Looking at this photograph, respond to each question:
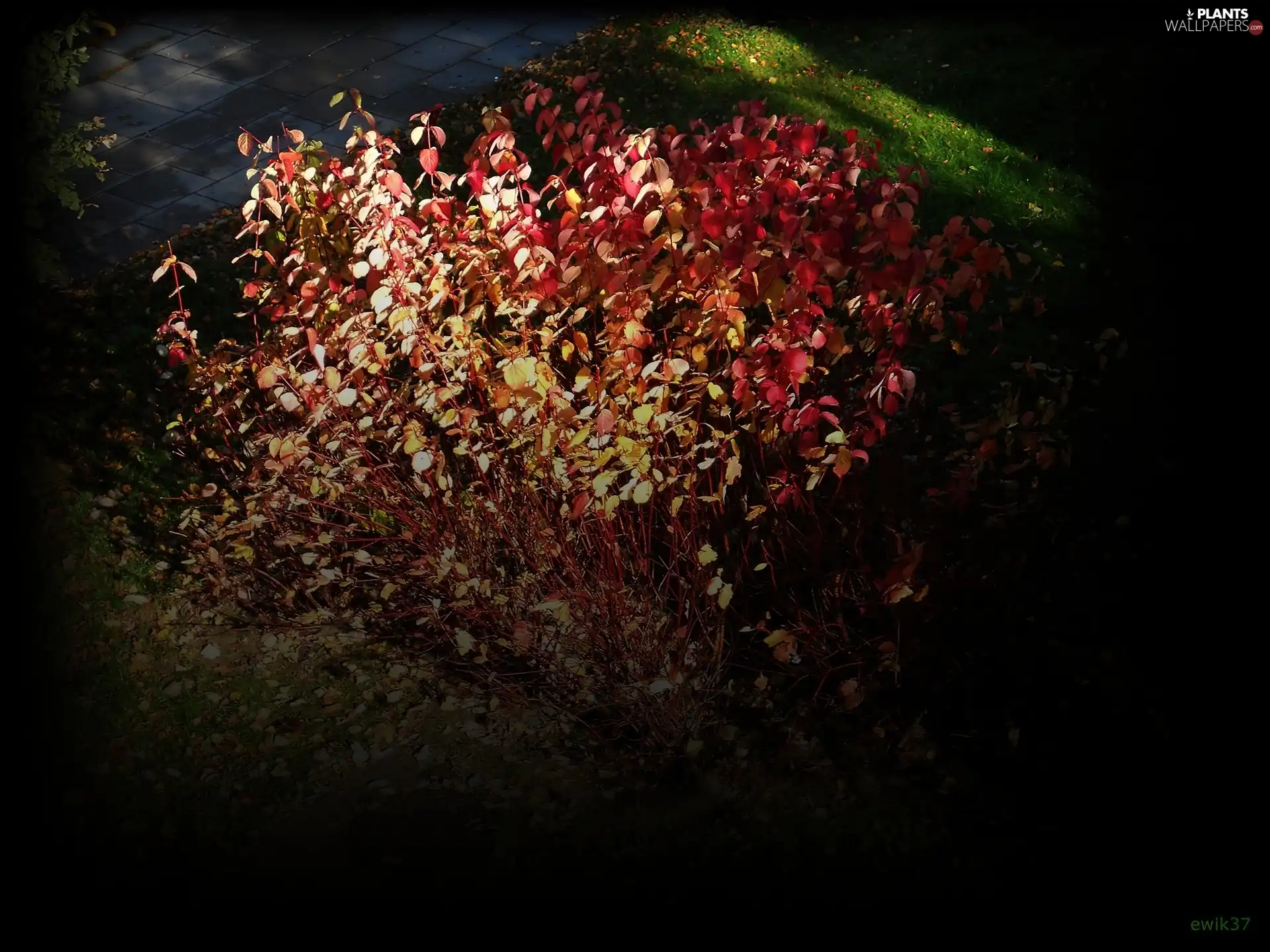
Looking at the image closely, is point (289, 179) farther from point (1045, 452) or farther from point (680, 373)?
point (1045, 452)

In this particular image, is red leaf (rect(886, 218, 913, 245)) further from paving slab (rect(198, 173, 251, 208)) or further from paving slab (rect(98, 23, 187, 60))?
paving slab (rect(98, 23, 187, 60))

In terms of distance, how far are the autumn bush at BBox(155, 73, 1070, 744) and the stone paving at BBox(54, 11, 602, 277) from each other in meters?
2.85

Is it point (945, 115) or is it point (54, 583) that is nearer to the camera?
point (54, 583)

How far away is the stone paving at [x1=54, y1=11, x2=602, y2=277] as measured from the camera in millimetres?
5941

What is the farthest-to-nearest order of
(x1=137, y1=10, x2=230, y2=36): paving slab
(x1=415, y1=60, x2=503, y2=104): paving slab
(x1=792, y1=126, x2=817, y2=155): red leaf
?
(x1=137, y1=10, x2=230, y2=36): paving slab
(x1=415, y1=60, x2=503, y2=104): paving slab
(x1=792, y1=126, x2=817, y2=155): red leaf

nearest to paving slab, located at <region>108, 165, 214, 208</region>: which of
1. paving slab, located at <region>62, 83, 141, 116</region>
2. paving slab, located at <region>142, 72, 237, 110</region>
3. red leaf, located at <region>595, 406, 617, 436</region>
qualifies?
paving slab, located at <region>142, 72, 237, 110</region>

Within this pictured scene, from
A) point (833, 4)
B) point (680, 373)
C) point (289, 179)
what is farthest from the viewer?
point (833, 4)

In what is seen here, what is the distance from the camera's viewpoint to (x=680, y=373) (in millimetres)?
2467

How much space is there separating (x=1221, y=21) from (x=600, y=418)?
4.99 m

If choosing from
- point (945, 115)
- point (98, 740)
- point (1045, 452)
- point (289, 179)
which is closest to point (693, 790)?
point (1045, 452)

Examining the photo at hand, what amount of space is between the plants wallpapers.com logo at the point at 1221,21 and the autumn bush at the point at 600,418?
10.3ft

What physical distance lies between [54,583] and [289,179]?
166 centimetres

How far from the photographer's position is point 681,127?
638 cm

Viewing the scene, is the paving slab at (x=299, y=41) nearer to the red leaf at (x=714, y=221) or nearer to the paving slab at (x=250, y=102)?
the paving slab at (x=250, y=102)
